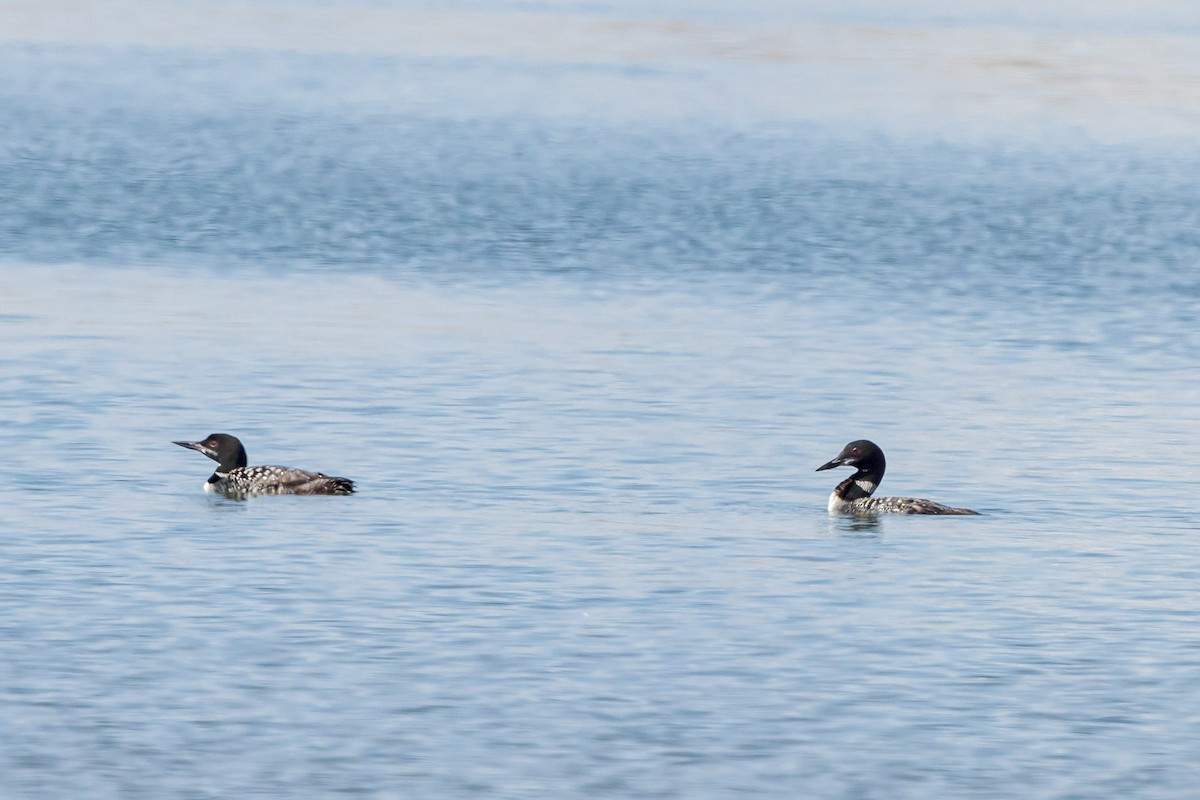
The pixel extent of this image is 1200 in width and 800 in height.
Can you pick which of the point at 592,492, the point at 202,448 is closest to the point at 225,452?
the point at 202,448

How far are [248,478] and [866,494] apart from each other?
14.3 feet

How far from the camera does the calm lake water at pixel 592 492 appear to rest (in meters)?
12.0

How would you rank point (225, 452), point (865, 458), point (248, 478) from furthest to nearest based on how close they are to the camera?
1. point (225, 452)
2. point (865, 458)
3. point (248, 478)

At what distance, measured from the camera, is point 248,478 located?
58.6 ft

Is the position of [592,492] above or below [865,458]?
below

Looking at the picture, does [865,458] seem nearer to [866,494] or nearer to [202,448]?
[866,494]

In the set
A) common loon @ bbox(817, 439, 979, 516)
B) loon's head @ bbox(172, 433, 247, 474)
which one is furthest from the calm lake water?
loon's head @ bbox(172, 433, 247, 474)

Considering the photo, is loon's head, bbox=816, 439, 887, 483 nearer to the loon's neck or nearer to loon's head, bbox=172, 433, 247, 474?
the loon's neck

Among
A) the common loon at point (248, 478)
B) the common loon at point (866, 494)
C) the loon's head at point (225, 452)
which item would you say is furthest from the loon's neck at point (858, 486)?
the loon's head at point (225, 452)

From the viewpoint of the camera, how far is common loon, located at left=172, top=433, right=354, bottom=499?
17484mm

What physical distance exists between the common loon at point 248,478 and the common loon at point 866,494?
11.2 ft

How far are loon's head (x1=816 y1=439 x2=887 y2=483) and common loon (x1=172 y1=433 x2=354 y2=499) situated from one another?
3.54m

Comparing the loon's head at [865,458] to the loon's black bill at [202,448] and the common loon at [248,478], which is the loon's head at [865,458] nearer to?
the common loon at [248,478]

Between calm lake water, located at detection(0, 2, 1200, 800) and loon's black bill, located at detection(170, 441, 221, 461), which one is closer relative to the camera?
calm lake water, located at detection(0, 2, 1200, 800)
